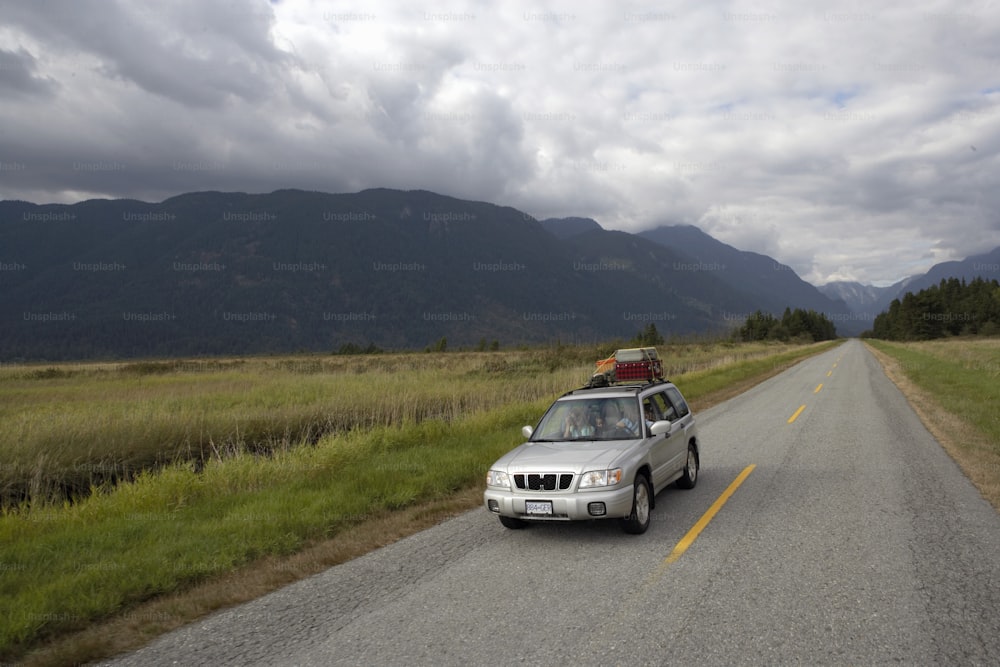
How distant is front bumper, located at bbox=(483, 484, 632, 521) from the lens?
573cm

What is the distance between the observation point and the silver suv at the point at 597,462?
19.1ft

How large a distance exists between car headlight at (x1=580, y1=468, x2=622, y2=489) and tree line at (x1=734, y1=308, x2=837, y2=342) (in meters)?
111

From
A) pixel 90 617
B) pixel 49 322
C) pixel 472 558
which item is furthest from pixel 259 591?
pixel 49 322

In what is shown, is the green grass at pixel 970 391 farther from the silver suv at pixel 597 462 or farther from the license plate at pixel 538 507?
the license plate at pixel 538 507

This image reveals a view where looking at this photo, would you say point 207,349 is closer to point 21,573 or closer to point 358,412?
point 358,412

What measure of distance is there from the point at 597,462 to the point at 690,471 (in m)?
2.98

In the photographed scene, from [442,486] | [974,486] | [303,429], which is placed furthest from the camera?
[303,429]

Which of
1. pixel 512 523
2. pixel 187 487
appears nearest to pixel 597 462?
pixel 512 523

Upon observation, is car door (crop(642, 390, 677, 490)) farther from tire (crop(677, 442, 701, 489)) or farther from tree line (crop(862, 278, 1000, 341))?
tree line (crop(862, 278, 1000, 341))

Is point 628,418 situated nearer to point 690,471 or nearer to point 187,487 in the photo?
point 690,471

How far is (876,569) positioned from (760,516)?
1694mm

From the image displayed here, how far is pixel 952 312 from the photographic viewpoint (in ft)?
315

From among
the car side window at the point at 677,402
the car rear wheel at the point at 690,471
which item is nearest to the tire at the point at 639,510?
the car rear wheel at the point at 690,471

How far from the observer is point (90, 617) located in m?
4.70
